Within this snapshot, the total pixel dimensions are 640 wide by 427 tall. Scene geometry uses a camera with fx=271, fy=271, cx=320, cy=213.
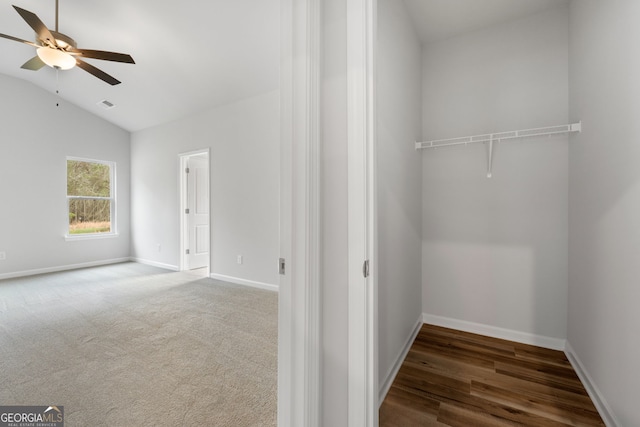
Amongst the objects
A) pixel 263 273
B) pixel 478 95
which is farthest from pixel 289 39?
pixel 263 273

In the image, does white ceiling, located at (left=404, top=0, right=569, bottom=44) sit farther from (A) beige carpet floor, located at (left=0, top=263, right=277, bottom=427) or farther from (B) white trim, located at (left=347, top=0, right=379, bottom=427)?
(A) beige carpet floor, located at (left=0, top=263, right=277, bottom=427)

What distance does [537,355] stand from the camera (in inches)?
85.5

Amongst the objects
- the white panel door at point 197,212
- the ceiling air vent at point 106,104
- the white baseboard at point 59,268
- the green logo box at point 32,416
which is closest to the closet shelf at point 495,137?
the green logo box at point 32,416

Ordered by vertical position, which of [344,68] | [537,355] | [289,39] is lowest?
[537,355]

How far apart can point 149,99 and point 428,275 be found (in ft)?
16.7

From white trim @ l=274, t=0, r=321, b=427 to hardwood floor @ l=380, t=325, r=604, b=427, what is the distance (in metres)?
0.79

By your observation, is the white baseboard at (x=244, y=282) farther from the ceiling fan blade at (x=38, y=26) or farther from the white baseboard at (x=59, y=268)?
the ceiling fan blade at (x=38, y=26)

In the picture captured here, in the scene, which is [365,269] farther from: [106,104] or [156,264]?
[106,104]

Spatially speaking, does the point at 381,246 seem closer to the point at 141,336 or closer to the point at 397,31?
the point at 397,31

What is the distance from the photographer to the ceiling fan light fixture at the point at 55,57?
250 centimetres

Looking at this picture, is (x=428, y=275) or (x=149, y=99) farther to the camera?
(x=149, y=99)

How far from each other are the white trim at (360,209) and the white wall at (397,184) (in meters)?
0.46

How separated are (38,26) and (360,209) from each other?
125 inches

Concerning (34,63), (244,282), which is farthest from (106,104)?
(244,282)
